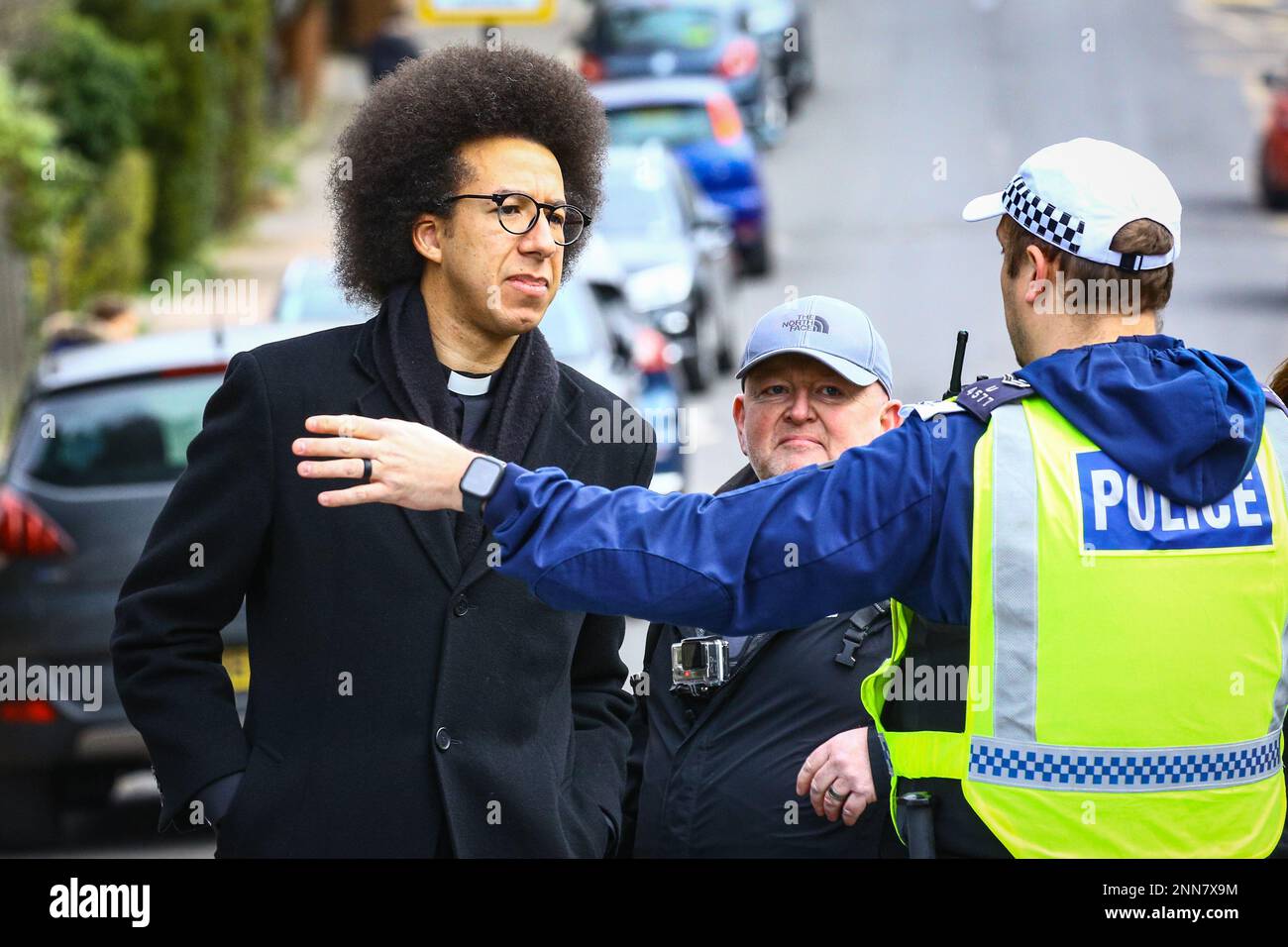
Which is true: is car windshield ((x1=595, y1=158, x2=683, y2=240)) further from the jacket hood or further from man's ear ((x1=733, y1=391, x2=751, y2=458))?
the jacket hood

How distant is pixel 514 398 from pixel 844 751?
873 millimetres

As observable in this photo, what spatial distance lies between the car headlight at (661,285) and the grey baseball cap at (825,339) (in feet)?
33.2

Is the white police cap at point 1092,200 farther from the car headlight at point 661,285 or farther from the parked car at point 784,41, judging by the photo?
the parked car at point 784,41

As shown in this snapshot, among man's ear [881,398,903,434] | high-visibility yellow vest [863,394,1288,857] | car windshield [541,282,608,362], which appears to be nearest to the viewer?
high-visibility yellow vest [863,394,1288,857]

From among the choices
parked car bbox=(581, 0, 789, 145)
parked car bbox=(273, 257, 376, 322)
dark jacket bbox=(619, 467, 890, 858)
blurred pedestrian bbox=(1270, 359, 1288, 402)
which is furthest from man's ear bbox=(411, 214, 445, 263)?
parked car bbox=(581, 0, 789, 145)

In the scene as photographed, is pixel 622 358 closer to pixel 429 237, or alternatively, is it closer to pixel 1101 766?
pixel 429 237

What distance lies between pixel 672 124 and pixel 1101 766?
17079 mm

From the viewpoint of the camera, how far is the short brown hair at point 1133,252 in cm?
311

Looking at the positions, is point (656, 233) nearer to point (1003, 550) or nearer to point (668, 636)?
point (668, 636)

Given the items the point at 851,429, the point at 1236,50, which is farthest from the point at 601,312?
the point at 1236,50

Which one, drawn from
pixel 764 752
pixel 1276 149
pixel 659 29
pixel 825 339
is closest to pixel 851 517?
pixel 764 752

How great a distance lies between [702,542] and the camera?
3021 millimetres

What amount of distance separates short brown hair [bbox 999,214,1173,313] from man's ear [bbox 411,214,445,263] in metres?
1.13

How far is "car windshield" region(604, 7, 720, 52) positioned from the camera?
25750 millimetres
